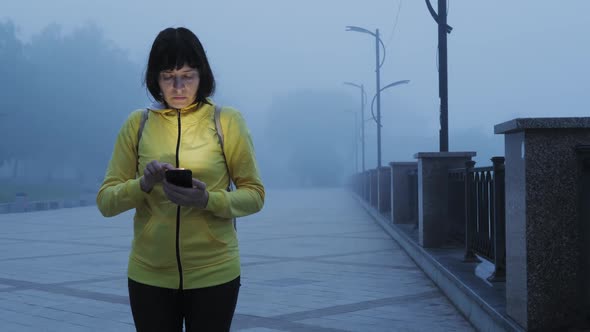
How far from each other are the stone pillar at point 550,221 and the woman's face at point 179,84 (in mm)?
2630

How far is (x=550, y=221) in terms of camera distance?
453 cm

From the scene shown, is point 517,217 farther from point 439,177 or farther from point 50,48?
point 50,48

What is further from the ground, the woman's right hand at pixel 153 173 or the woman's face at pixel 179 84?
the woman's face at pixel 179 84

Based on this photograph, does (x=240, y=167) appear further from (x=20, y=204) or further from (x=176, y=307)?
(x=20, y=204)

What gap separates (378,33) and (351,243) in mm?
17675

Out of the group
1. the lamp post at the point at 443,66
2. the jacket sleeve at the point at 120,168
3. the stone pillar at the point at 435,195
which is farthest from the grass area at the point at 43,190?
the jacket sleeve at the point at 120,168

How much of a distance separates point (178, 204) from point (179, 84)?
0.42 meters

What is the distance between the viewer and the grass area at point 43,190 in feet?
174

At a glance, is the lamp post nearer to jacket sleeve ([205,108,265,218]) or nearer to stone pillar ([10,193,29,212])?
jacket sleeve ([205,108,265,218])

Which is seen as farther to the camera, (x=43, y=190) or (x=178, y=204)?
(x=43, y=190)

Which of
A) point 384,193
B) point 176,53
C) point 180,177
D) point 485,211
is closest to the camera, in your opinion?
point 180,177

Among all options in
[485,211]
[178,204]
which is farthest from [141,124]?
[485,211]

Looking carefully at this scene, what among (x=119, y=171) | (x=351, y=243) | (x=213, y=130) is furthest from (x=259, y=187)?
(x=351, y=243)

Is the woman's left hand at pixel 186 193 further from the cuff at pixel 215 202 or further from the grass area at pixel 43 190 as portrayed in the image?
the grass area at pixel 43 190
